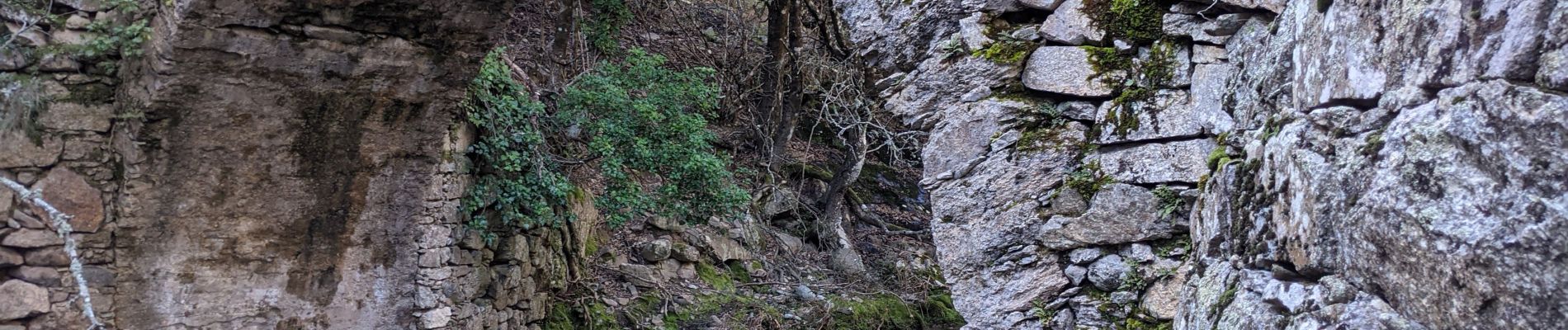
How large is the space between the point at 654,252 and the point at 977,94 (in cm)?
373

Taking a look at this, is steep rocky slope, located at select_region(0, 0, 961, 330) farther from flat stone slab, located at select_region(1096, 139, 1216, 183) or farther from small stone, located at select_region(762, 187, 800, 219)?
small stone, located at select_region(762, 187, 800, 219)

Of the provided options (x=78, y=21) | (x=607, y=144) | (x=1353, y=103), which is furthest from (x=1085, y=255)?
(x=78, y=21)

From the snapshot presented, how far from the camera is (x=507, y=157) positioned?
16.9ft

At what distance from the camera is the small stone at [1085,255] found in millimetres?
3680

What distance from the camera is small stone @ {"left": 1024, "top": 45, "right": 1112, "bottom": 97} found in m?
3.68

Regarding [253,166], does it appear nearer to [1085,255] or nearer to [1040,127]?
[1040,127]

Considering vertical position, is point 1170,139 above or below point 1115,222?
above

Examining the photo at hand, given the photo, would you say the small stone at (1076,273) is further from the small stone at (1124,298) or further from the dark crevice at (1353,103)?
the dark crevice at (1353,103)

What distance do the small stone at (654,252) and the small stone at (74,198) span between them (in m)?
3.70

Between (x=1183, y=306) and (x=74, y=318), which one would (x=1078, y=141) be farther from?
(x=74, y=318)

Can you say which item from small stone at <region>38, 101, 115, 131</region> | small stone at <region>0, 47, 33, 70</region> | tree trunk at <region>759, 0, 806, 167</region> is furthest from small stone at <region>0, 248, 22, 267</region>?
tree trunk at <region>759, 0, 806, 167</region>

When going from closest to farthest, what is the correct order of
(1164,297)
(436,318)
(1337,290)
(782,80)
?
1. (1337,290)
2. (1164,297)
3. (436,318)
4. (782,80)

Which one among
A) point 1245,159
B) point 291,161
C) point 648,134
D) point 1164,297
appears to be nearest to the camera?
point 1245,159

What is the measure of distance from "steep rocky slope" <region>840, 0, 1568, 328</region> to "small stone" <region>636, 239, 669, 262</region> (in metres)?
2.96
